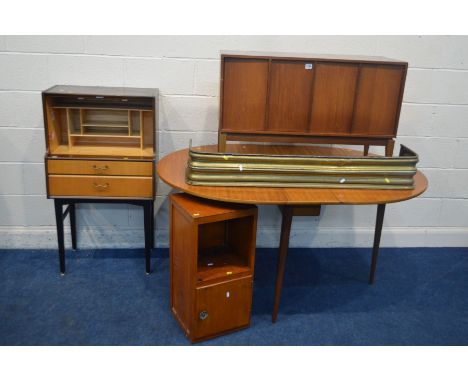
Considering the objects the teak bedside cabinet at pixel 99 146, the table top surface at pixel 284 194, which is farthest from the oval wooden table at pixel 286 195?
the teak bedside cabinet at pixel 99 146

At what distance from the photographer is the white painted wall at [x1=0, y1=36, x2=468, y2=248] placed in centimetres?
309

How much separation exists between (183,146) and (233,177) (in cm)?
93

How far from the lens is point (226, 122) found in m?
2.60

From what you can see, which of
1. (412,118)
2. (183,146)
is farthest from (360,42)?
(183,146)

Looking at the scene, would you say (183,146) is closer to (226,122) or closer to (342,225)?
(226,122)

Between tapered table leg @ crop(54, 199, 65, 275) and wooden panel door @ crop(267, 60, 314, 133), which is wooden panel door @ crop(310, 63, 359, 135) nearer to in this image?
wooden panel door @ crop(267, 60, 314, 133)

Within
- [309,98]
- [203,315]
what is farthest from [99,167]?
[309,98]

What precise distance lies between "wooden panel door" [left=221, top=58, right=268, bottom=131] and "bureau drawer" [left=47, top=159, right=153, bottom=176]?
586mm

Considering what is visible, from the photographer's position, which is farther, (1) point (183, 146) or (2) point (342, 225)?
(2) point (342, 225)

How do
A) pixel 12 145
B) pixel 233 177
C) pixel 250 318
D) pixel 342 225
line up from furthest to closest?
pixel 342 225, pixel 12 145, pixel 250 318, pixel 233 177

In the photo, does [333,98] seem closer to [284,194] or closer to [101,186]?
[284,194]

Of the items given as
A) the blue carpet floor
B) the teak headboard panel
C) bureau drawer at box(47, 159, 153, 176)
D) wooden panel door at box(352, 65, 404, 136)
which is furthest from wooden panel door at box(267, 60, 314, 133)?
the blue carpet floor

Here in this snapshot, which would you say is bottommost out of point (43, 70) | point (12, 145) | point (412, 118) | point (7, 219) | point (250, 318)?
point (250, 318)

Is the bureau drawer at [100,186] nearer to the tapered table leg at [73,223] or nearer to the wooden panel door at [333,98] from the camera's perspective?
the tapered table leg at [73,223]
